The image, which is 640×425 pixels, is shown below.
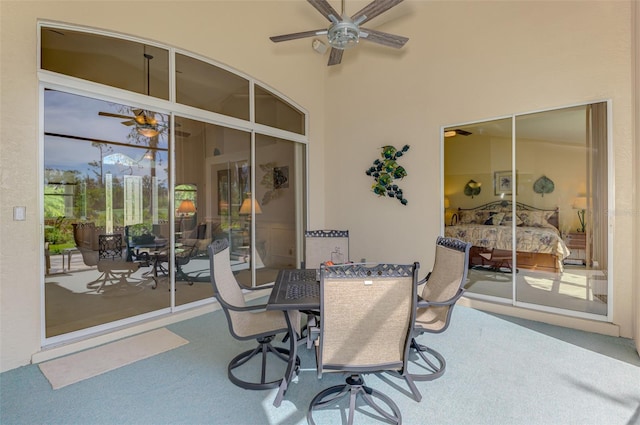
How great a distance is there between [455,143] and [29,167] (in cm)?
504

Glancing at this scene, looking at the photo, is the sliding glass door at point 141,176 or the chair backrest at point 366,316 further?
the sliding glass door at point 141,176

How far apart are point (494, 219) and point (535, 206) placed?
1.80ft

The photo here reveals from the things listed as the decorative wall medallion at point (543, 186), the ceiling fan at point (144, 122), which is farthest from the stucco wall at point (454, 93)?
the ceiling fan at point (144, 122)

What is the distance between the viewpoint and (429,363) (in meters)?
2.67

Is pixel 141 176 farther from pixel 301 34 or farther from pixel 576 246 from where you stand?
pixel 576 246

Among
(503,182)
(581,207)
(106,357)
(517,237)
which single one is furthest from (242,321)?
(581,207)

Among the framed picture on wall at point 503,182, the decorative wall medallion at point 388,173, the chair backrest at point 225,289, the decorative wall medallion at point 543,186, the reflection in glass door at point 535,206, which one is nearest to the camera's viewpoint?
the chair backrest at point 225,289

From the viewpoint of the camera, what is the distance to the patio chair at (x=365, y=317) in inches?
67.7

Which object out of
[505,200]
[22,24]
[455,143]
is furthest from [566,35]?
[22,24]

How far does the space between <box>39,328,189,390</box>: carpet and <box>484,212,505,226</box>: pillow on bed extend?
4.24 metres

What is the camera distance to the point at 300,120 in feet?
18.5

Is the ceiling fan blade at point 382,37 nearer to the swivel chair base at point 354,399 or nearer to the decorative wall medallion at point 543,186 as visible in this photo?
the decorative wall medallion at point 543,186

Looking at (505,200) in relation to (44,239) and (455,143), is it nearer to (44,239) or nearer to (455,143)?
(455,143)

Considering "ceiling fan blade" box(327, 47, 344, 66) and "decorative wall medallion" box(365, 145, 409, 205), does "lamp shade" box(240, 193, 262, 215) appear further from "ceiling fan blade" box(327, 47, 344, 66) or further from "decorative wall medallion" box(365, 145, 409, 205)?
"ceiling fan blade" box(327, 47, 344, 66)
